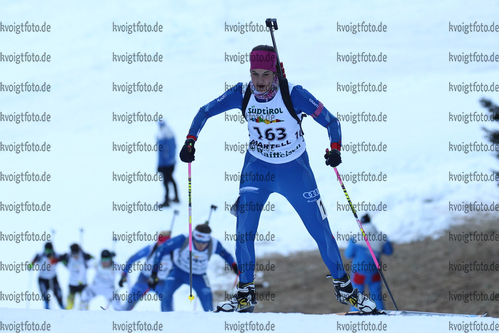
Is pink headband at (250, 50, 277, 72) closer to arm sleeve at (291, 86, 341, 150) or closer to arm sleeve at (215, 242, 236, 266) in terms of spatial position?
arm sleeve at (291, 86, 341, 150)

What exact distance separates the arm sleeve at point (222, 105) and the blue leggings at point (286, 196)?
1.59 feet

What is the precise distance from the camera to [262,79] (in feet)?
16.9

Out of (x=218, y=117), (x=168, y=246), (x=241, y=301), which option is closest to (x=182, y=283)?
(x=168, y=246)

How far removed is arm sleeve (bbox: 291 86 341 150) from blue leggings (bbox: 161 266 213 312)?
4732 mm

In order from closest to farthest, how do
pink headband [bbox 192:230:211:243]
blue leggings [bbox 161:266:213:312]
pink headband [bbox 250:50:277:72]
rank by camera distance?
pink headband [bbox 250:50:277:72] → pink headband [bbox 192:230:211:243] → blue leggings [bbox 161:266:213:312]

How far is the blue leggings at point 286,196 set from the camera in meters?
5.33

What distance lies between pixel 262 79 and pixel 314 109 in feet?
1.68

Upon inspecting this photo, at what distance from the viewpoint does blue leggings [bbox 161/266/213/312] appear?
930cm

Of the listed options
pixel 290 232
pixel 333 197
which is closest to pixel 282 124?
pixel 290 232

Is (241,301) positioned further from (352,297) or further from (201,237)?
(201,237)

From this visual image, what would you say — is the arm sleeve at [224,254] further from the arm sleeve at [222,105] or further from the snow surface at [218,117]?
the snow surface at [218,117]

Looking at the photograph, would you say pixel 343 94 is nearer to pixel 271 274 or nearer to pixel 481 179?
pixel 481 179

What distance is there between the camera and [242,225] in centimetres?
546

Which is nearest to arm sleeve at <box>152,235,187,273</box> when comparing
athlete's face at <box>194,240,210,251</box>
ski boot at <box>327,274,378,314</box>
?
athlete's face at <box>194,240,210,251</box>
